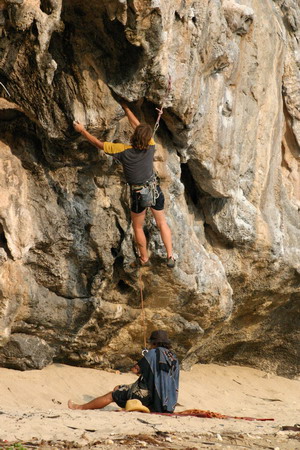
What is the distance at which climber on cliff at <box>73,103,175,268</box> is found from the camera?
966cm

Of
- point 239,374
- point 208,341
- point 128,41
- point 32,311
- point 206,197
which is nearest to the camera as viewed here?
point 128,41

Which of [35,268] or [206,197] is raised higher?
[206,197]

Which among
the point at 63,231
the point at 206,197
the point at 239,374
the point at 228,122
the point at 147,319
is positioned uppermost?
the point at 228,122

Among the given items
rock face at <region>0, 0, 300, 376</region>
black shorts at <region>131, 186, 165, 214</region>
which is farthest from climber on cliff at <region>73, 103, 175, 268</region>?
rock face at <region>0, 0, 300, 376</region>

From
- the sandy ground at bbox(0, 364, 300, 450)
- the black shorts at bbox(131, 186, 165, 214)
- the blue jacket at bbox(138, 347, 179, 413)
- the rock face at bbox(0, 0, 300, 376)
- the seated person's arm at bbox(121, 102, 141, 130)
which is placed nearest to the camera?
the sandy ground at bbox(0, 364, 300, 450)

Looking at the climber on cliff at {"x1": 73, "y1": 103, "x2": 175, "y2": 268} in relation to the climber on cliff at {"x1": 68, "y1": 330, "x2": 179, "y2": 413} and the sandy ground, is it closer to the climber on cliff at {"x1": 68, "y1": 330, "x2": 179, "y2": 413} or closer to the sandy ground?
the climber on cliff at {"x1": 68, "y1": 330, "x2": 179, "y2": 413}

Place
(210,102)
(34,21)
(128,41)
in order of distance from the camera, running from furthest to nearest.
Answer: (210,102)
(128,41)
(34,21)

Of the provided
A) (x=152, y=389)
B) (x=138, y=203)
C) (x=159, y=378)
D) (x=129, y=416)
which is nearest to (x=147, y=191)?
(x=138, y=203)

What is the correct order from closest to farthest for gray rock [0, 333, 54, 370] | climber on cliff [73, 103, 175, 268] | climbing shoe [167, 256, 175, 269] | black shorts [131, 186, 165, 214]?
climber on cliff [73, 103, 175, 268] < black shorts [131, 186, 165, 214] < gray rock [0, 333, 54, 370] < climbing shoe [167, 256, 175, 269]

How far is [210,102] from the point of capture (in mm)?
11453

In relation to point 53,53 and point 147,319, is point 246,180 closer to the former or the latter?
point 147,319

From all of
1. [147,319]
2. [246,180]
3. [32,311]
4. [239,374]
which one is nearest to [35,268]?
[32,311]

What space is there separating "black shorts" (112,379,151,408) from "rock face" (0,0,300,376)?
161cm

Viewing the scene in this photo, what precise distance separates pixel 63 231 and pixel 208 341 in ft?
13.2
